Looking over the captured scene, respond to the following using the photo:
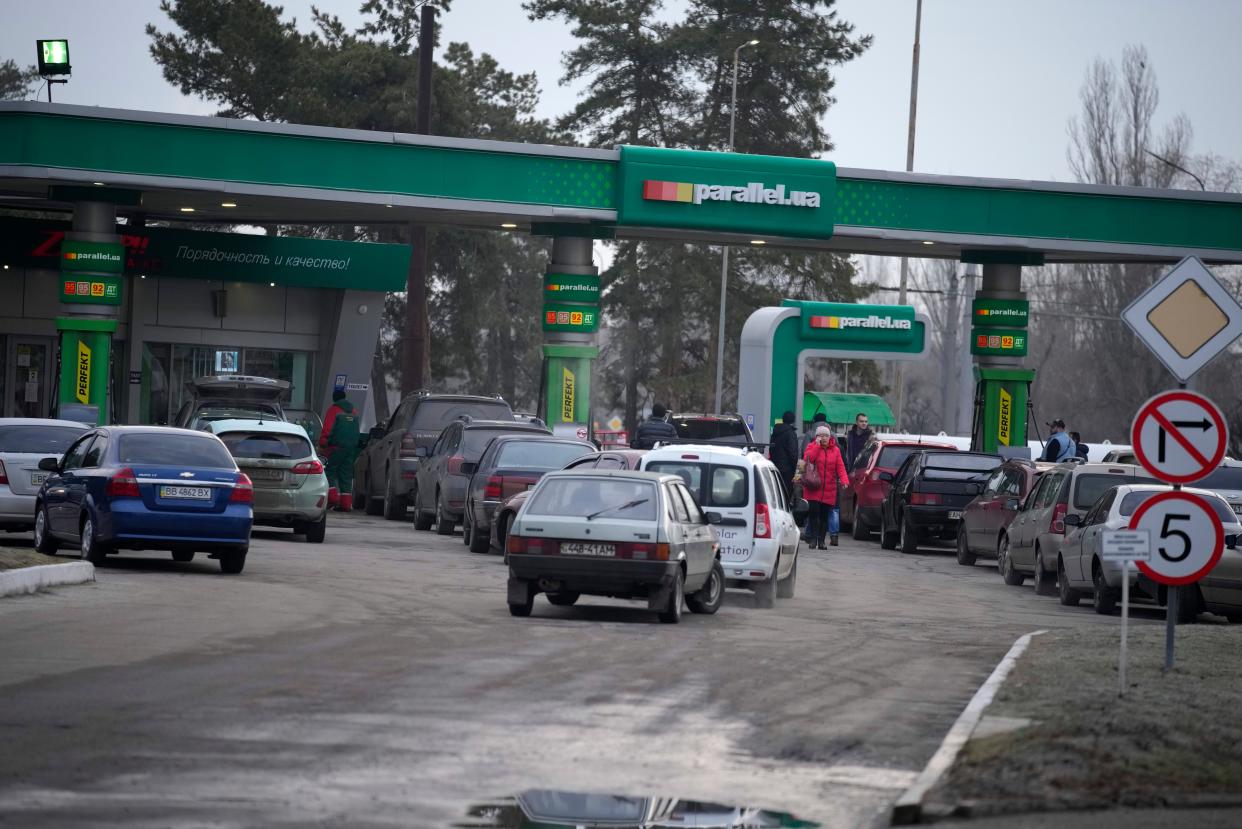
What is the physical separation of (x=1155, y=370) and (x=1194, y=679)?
6370 cm

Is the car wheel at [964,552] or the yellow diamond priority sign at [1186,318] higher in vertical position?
the yellow diamond priority sign at [1186,318]

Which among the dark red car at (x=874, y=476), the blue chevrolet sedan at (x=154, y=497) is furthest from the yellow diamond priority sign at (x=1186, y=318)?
the dark red car at (x=874, y=476)

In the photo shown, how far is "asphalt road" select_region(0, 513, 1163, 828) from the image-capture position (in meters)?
8.67

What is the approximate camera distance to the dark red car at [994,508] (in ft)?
90.0

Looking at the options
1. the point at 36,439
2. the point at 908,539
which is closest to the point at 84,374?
the point at 36,439

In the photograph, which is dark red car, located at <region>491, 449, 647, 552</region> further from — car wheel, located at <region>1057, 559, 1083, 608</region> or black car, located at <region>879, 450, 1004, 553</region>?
black car, located at <region>879, 450, 1004, 553</region>

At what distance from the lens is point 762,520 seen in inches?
799

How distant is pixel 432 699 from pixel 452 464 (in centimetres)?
1648

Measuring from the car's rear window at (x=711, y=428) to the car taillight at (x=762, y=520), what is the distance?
581 inches

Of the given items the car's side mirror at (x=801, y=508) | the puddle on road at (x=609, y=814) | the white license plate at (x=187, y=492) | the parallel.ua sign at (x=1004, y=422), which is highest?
the parallel.ua sign at (x=1004, y=422)

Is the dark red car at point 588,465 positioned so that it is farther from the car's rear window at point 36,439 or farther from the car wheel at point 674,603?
the car wheel at point 674,603

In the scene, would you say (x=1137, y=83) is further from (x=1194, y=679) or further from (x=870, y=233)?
(x=1194, y=679)

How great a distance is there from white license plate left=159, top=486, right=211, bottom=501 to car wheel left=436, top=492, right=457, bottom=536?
868 cm

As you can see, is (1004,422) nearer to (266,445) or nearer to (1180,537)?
(266,445)
